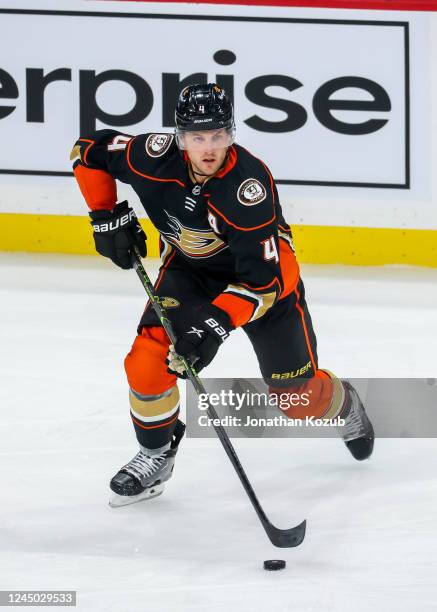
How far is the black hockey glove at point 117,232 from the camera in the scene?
129 inches

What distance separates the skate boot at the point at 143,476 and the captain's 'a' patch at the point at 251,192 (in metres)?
0.72

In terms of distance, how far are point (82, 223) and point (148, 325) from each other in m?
2.72

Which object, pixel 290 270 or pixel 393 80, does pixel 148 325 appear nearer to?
pixel 290 270

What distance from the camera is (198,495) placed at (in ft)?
10.6

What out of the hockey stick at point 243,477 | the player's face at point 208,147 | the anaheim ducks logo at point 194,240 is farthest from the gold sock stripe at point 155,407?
the player's face at point 208,147

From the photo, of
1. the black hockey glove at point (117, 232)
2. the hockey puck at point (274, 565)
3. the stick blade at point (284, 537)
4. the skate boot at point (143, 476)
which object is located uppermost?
the black hockey glove at point (117, 232)

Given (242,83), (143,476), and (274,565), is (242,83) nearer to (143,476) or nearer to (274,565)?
(143,476)

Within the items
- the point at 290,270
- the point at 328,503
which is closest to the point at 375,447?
the point at 328,503

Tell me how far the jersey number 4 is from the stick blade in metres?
0.63

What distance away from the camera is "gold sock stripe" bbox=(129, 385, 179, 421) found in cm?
310

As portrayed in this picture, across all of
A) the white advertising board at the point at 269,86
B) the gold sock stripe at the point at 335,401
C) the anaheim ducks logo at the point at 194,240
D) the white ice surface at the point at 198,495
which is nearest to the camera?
the white ice surface at the point at 198,495

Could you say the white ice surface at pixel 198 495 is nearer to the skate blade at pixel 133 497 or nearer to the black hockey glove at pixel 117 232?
the skate blade at pixel 133 497

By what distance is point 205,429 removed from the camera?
11.9 feet

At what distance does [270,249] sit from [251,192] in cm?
14
